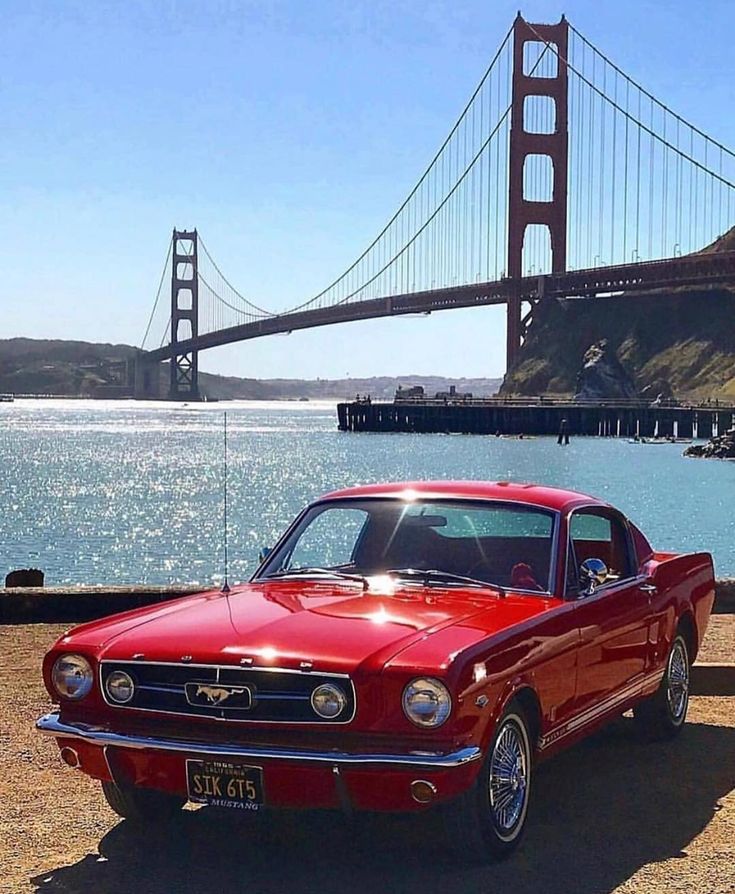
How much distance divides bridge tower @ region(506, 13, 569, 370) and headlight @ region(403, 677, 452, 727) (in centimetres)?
9681

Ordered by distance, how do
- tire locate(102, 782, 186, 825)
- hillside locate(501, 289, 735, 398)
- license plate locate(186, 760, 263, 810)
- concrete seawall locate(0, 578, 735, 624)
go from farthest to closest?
hillside locate(501, 289, 735, 398)
concrete seawall locate(0, 578, 735, 624)
tire locate(102, 782, 186, 825)
license plate locate(186, 760, 263, 810)

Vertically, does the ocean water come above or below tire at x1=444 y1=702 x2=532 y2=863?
below

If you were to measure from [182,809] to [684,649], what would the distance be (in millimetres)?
2814

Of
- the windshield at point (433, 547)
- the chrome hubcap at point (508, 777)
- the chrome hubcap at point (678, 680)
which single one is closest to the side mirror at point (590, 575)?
the windshield at point (433, 547)

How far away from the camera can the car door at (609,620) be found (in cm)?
587

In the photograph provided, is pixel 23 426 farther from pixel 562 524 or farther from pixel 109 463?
pixel 562 524

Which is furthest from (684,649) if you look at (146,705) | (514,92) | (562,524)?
(514,92)

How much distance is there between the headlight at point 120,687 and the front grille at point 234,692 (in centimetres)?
4

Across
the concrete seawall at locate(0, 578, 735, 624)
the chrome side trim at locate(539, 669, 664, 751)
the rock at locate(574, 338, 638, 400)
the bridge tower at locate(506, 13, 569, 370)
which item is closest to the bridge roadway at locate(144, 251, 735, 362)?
the bridge tower at locate(506, 13, 569, 370)

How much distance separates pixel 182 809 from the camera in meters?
5.72

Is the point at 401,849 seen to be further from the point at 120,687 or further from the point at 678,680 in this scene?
the point at 678,680

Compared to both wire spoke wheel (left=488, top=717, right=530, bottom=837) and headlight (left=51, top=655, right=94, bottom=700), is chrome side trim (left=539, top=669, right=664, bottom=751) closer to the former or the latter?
wire spoke wheel (left=488, top=717, right=530, bottom=837)

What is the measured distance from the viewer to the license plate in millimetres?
4770

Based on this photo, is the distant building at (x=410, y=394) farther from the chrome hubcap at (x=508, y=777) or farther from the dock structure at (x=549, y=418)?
the chrome hubcap at (x=508, y=777)
